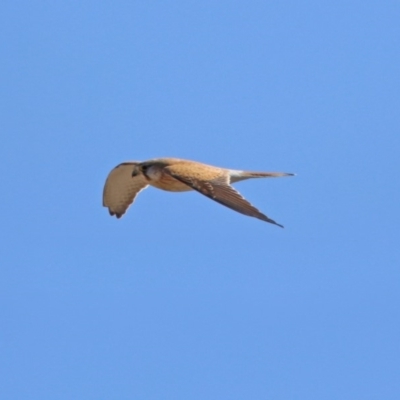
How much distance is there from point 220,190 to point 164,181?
207 centimetres

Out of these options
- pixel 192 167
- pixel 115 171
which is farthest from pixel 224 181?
pixel 115 171

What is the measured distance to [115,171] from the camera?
59.2ft

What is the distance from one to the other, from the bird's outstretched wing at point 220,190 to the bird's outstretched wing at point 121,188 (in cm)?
199

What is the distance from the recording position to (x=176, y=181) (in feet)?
54.1

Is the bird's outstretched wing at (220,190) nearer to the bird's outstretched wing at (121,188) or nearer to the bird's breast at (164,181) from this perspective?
the bird's breast at (164,181)

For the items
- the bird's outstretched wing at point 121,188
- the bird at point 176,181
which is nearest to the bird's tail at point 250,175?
the bird at point 176,181

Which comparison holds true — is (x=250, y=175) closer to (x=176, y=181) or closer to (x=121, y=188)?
(x=176, y=181)

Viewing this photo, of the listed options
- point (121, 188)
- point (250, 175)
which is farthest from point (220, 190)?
point (121, 188)

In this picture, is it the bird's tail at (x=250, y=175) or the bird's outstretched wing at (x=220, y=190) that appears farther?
the bird's tail at (x=250, y=175)

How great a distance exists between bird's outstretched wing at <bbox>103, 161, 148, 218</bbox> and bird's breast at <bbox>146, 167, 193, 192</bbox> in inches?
24.0

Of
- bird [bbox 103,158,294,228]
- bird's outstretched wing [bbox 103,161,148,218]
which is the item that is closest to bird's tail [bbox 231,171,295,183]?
bird [bbox 103,158,294,228]

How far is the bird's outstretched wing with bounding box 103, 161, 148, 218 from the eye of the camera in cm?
1798

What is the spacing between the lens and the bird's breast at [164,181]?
1660cm

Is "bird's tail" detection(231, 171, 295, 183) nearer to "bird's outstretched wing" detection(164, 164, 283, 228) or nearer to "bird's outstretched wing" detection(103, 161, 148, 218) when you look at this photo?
"bird's outstretched wing" detection(164, 164, 283, 228)
